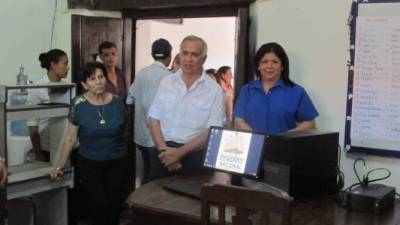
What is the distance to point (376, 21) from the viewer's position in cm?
273

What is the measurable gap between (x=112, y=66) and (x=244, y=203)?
2595mm

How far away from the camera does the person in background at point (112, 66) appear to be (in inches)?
159

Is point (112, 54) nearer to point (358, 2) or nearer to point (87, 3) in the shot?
point (87, 3)

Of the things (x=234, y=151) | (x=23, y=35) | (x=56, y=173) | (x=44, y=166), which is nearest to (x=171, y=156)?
(x=234, y=151)

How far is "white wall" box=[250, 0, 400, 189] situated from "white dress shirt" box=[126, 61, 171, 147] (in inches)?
38.7

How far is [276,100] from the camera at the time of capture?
2.75 meters

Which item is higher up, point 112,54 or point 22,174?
point 112,54

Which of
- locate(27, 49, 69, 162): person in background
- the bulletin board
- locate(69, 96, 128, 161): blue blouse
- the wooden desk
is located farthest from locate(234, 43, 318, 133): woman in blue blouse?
locate(27, 49, 69, 162): person in background

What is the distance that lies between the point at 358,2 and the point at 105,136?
5.62 ft

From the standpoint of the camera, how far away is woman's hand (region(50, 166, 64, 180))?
127 inches

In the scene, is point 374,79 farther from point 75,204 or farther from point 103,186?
point 75,204

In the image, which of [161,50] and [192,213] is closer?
[192,213]

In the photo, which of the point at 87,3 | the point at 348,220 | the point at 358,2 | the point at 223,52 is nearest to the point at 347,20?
the point at 358,2

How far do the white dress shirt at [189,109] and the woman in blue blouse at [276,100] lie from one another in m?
0.18
